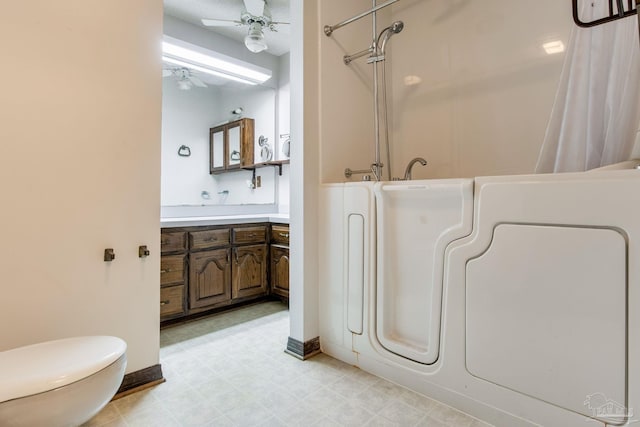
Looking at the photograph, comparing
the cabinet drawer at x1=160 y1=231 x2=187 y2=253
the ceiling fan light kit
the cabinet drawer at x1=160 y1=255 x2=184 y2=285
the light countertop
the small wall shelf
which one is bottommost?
the cabinet drawer at x1=160 y1=255 x2=184 y2=285

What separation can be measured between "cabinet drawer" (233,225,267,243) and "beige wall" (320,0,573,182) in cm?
112

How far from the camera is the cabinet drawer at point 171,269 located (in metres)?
2.33

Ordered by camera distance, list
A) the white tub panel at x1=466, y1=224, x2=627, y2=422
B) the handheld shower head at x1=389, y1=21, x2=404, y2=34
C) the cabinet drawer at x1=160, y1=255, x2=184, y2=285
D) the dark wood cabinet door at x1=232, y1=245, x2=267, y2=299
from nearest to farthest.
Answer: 1. the white tub panel at x1=466, y1=224, x2=627, y2=422
2. the handheld shower head at x1=389, y1=21, x2=404, y2=34
3. the cabinet drawer at x1=160, y1=255, x2=184, y2=285
4. the dark wood cabinet door at x1=232, y1=245, x2=267, y2=299

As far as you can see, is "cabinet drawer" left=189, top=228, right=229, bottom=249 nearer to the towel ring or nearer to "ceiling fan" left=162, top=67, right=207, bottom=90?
the towel ring

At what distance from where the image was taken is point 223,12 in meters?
2.81

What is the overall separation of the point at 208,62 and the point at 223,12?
1.49ft

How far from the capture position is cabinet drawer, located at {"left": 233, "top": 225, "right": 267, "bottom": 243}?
276 centimetres

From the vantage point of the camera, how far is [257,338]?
7.21ft

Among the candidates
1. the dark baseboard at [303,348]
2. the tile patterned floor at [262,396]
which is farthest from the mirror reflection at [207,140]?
the dark baseboard at [303,348]

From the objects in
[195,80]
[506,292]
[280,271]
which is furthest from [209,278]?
[506,292]

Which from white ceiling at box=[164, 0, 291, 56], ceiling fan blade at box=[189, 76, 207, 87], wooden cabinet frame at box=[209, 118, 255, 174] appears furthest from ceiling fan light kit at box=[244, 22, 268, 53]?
wooden cabinet frame at box=[209, 118, 255, 174]

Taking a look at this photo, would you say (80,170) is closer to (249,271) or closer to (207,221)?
(207,221)

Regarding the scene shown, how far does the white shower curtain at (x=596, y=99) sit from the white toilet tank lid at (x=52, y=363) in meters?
2.06

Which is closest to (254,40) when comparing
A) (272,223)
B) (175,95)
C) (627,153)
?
(175,95)
